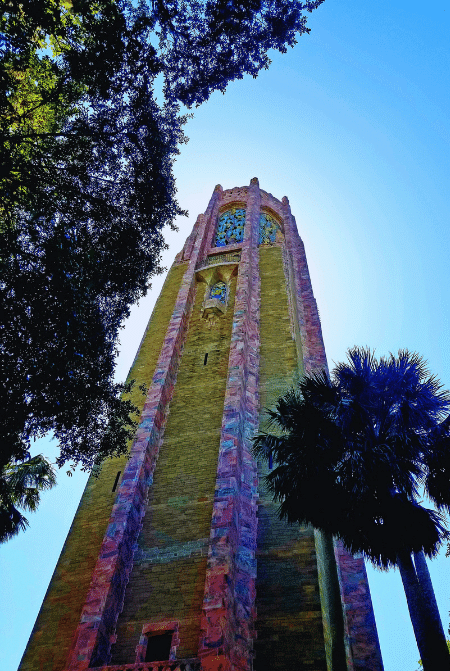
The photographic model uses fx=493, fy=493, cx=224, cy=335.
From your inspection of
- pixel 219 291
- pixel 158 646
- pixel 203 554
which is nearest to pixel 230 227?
pixel 219 291

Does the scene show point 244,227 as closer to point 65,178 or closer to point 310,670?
point 65,178

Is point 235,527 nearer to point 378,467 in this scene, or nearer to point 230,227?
point 378,467

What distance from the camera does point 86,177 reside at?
35.1 feet

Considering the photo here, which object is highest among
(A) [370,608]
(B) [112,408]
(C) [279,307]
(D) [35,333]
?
(C) [279,307]

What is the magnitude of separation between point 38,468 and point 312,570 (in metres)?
8.04

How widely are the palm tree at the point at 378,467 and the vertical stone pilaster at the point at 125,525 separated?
440 cm

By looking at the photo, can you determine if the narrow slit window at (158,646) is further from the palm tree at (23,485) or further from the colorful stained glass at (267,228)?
the colorful stained glass at (267,228)

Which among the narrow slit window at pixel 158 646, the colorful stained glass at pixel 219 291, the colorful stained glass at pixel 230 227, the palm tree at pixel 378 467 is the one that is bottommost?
the narrow slit window at pixel 158 646

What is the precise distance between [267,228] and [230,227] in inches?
89.8

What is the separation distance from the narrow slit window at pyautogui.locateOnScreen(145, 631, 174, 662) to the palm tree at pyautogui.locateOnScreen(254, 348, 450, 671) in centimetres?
403

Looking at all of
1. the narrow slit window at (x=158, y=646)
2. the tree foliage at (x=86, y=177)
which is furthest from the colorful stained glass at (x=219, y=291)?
the narrow slit window at (x=158, y=646)

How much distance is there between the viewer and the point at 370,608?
36.3 ft

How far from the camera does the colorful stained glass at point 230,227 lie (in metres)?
27.4

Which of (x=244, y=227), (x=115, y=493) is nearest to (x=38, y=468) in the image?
(x=115, y=493)
